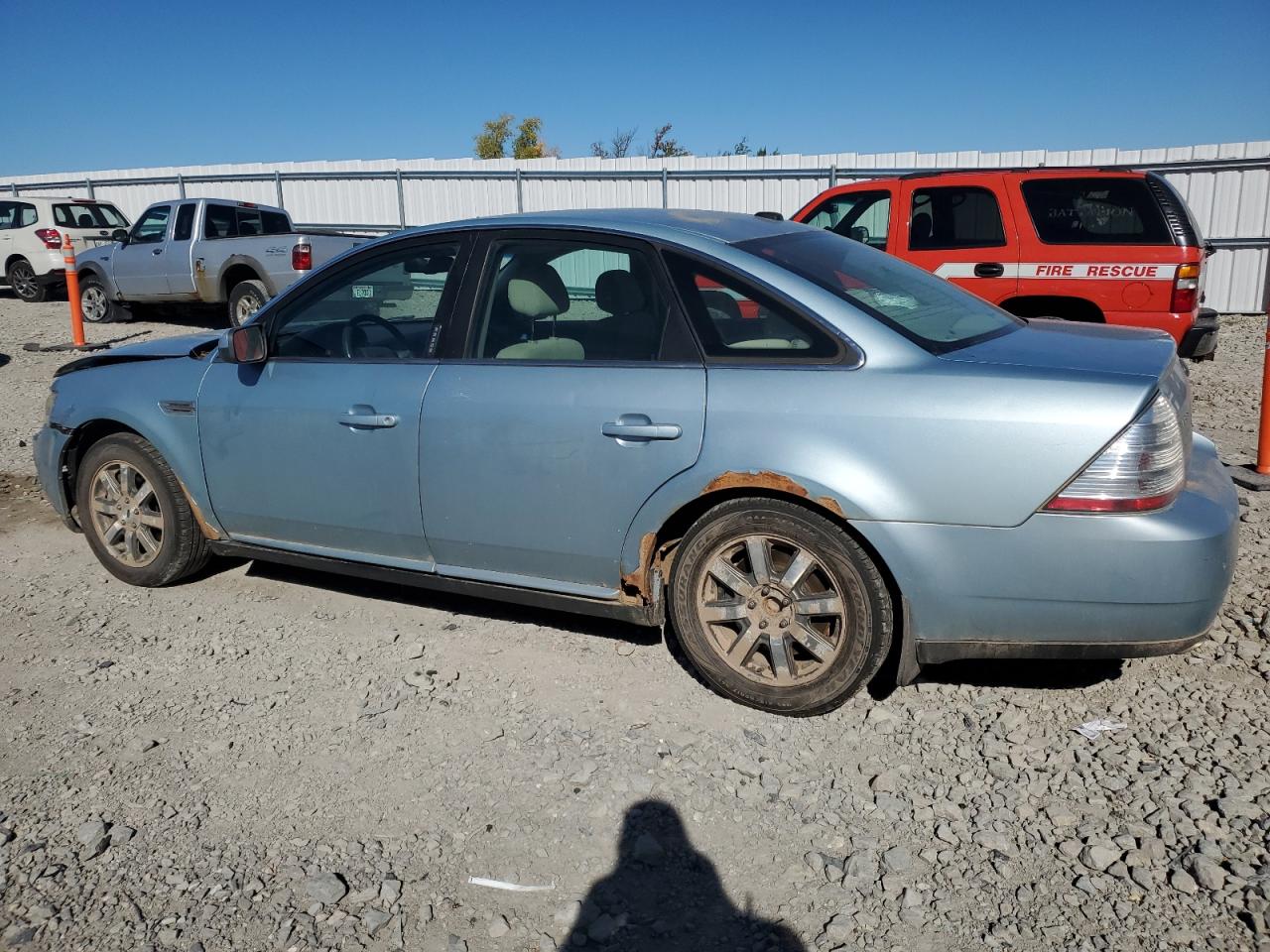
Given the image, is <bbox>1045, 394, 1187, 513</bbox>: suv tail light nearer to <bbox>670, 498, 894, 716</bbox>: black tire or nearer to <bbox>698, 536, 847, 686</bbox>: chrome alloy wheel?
<bbox>670, 498, 894, 716</bbox>: black tire

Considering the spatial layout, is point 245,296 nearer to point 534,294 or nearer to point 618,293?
point 534,294

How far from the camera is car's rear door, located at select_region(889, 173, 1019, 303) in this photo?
8.21 metres

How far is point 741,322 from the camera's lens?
140 inches

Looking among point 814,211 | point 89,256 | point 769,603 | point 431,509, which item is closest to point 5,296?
point 89,256

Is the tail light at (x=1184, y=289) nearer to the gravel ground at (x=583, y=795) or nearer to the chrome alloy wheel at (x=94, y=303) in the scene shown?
the gravel ground at (x=583, y=795)

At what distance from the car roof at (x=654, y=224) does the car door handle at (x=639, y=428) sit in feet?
2.21

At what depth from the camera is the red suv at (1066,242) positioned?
775cm

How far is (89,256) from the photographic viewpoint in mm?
14852

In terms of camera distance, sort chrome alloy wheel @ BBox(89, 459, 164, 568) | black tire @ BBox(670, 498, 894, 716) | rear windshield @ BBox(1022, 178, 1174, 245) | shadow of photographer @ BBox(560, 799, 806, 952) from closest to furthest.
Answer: shadow of photographer @ BBox(560, 799, 806, 952)
black tire @ BBox(670, 498, 894, 716)
chrome alloy wheel @ BBox(89, 459, 164, 568)
rear windshield @ BBox(1022, 178, 1174, 245)

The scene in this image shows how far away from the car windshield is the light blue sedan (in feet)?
0.07

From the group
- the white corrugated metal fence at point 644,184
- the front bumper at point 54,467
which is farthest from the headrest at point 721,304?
the white corrugated metal fence at point 644,184

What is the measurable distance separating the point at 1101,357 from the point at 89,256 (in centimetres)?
1495

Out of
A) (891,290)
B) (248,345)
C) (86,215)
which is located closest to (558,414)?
(891,290)

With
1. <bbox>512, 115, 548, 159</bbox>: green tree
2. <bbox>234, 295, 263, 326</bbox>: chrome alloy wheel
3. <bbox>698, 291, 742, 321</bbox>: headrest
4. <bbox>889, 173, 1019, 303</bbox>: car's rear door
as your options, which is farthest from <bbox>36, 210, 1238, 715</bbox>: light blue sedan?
<bbox>512, 115, 548, 159</bbox>: green tree
